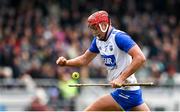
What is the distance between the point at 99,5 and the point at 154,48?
293 cm

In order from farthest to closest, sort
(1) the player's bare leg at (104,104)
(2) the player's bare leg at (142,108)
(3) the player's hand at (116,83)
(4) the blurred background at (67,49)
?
(4) the blurred background at (67,49) < (1) the player's bare leg at (104,104) < (2) the player's bare leg at (142,108) < (3) the player's hand at (116,83)

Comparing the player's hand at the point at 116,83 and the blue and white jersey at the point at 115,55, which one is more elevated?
the blue and white jersey at the point at 115,55

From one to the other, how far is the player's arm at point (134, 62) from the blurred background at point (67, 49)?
21.8ft

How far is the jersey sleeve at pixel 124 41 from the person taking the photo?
11.8 meters

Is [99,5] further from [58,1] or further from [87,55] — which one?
[87,55]

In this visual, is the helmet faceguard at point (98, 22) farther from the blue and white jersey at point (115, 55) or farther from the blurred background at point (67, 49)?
the blurred background at point (67, 49)

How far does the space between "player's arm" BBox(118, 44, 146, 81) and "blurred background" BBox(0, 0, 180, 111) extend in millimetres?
6634

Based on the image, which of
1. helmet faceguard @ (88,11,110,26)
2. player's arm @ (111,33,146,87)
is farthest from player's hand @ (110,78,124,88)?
helmet faceguard @ (88,11,110,26)

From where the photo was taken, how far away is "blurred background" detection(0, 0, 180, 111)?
20.1 m

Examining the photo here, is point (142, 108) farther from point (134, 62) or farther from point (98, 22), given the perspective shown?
point (98, 22)

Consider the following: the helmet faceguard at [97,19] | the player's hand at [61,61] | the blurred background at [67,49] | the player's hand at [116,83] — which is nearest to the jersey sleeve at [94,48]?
the player's hand at [61,61]

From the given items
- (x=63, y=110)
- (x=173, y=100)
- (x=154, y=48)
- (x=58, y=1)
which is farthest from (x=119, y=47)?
(x=58, y=1)

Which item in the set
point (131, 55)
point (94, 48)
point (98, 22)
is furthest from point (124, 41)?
point (94, 48)

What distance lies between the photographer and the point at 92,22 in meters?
12.0
